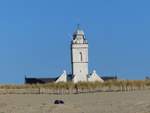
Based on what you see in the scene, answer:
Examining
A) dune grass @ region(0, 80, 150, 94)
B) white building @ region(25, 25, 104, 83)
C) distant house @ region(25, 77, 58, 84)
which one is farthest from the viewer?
distant house @ region(25, 77, 58, 84)

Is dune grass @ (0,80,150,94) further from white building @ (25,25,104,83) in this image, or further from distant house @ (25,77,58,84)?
distant house @ (25,77,58,84)

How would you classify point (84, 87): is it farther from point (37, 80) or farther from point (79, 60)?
point (37, 80)

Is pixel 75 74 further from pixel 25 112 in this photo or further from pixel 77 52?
pixel 25 112

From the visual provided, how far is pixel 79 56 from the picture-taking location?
8244 centimetres

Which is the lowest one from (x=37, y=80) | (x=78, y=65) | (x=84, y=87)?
(x=84, y=87)

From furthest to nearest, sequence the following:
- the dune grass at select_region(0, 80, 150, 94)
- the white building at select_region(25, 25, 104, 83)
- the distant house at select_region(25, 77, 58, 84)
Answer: the distant house at select_region(25, 77, 58, 84), the white building at select_region(25, 25, 104, 83), the dune grass at select_region(0, 80, 150, 94)

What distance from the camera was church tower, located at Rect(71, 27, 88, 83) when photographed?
8038cm

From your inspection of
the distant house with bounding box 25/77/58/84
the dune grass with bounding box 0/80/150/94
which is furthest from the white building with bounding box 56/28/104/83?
the dune grass with bounding box 0/80/150/94

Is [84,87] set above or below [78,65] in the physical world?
below

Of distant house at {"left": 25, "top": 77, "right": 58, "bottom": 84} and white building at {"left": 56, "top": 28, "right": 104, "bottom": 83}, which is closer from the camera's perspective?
white building at {"left": 56, "top": 28, "right": 104, "bottom": 83}

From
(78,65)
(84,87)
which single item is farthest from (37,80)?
(84,87)

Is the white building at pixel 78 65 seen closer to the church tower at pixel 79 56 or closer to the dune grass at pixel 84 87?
the church tower at pixel 79 56

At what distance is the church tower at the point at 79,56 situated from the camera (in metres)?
80.4

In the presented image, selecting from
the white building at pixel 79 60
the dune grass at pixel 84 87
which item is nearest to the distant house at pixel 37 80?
the white building at pixel 79 60
